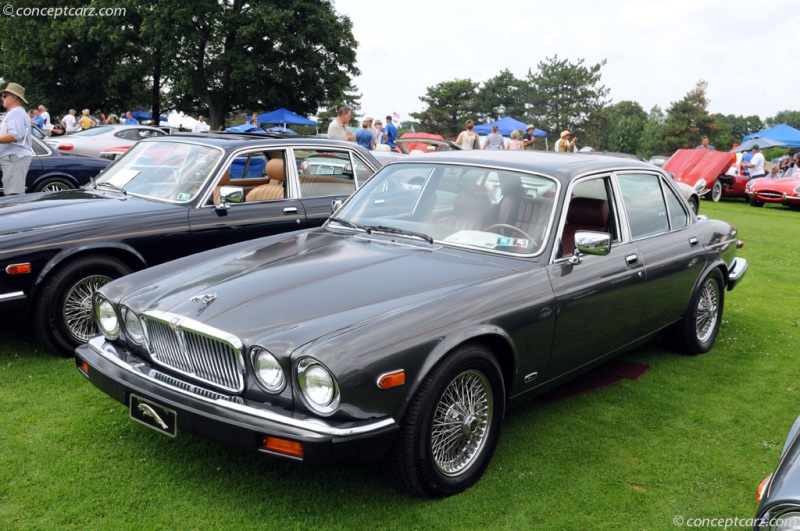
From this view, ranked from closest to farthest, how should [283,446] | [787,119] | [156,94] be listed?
[283,446] < [156,94] < [787,119]

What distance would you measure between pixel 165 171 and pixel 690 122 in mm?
77801

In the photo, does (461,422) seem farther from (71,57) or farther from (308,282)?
(71,57)

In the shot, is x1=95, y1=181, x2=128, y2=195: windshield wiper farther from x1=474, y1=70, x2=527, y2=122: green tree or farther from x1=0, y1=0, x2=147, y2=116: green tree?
x1=474, y1=70, x2=527, y2=122: green tree

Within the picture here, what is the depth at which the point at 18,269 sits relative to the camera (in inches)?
183

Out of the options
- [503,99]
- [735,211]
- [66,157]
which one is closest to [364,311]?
[66,157]

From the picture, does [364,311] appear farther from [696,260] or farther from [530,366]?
[696,260]

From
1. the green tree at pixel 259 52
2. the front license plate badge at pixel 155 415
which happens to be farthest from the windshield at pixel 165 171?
the green tree at pixel 259 52

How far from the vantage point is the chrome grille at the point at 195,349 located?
3.06 meters

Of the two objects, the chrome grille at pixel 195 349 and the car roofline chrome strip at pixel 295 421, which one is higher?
the chrome grille at pixel 195 349

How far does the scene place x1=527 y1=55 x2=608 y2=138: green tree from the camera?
3041 inches

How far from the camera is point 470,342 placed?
3.35 m

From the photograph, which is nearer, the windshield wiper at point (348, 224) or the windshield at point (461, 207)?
the windshield at point (461, 207)

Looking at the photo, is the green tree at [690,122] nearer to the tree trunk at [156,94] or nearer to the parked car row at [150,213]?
the tree trunk at [156,94]

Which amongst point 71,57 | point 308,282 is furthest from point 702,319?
point 71,57
